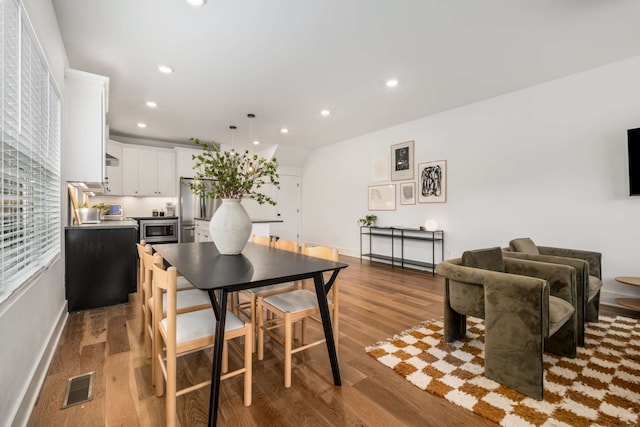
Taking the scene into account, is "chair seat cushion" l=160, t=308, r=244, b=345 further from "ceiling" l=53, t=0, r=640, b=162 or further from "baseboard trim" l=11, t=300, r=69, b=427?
"ceiling" l=53, t=0, r=640, b=162

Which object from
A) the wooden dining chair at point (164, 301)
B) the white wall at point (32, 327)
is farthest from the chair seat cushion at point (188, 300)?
the white wall at point (32, 327)

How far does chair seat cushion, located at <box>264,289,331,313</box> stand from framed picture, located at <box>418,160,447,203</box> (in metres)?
3.62

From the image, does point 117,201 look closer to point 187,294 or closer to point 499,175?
point 187,294

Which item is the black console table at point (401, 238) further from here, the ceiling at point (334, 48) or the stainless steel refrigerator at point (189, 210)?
the stainless steel refrigerator at point (189, 210)

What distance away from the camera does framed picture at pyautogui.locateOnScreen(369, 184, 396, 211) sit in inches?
226

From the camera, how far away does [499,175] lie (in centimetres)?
422

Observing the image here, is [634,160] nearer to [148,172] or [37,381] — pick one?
[37,381]

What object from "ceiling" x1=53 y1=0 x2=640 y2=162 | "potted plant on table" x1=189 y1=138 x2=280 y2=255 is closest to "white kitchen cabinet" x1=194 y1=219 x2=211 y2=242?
"ceiling" x1=53 y1=0 x2=640 y2=162

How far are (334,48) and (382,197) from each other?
3.47 meters

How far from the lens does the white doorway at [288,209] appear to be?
795cm

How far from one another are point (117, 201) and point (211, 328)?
6431 mm

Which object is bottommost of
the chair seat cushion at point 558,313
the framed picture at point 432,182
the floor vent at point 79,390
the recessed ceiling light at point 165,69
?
the floor vent at point 79,390

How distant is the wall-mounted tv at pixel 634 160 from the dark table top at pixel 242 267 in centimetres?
343

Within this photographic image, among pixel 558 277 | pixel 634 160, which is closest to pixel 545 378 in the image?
pixel 558 277
